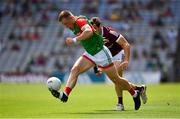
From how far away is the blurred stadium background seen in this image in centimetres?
4859

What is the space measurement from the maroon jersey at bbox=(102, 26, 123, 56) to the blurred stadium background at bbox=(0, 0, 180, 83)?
27330 mm

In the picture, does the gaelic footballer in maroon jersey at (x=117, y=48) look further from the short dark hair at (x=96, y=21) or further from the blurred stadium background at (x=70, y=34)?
the blurred stadium background at (x=70, y=34)

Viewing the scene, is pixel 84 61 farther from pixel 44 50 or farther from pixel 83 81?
pixel 44 50

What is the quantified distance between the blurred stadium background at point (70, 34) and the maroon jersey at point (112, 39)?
27.3 m

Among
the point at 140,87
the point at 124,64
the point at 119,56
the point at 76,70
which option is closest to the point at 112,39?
the point at 119,56

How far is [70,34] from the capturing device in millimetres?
49500

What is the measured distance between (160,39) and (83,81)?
667 cm

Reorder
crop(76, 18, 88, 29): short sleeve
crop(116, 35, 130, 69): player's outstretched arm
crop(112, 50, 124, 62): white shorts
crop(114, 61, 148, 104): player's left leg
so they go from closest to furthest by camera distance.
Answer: crop(76, 18, 88, 29): short sleeve
crop(116, 35, 130, 69): player's outstretched arm
crop(114, 61, 148, 104): player's left leg
crop(112, 50, 124, 62): white shorts

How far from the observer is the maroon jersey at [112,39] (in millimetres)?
19172

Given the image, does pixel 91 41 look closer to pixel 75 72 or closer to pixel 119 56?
pixel 75 72

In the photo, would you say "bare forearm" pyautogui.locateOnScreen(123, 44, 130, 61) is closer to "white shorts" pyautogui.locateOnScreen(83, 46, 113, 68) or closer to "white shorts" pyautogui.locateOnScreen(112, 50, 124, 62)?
"white shorts" pyautogui.locateOnScreen(112, 50, 124, 62)

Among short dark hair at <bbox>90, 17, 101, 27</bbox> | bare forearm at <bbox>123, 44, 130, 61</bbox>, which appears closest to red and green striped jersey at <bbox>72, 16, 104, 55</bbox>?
short dark hair at <bbox>90, 17, 101, 27</bbox>

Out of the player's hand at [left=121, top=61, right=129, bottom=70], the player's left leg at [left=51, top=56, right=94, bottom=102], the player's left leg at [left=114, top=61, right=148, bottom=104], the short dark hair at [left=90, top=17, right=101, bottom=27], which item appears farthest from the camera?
the player's left leg at [left=114, top=61, right=148, bottom=104]

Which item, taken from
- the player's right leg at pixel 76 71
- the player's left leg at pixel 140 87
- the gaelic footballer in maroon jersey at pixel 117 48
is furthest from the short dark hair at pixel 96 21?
the player's left leg at pixel 140 87
